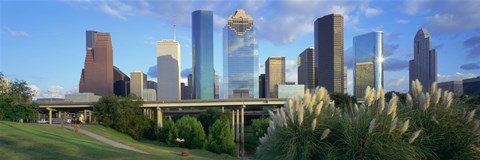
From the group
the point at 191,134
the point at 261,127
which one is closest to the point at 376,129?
the point at 261,127

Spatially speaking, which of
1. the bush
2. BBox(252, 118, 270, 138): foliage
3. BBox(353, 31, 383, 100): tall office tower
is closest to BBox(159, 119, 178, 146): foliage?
the bush

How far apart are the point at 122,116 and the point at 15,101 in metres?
14.4

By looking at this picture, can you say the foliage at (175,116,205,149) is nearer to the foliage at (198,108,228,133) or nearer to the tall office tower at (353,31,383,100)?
the foliage at (198,108,228,133)

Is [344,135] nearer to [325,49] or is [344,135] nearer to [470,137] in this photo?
[470,137]

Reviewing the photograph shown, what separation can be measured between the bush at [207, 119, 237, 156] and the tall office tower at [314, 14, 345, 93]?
12860 centimetres

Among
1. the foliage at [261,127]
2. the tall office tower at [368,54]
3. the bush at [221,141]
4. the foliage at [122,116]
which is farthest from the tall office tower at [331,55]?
the bush at [221,141]

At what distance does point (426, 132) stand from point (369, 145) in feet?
5.24

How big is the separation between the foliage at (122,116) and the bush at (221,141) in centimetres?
1779

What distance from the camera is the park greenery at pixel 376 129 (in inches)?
270

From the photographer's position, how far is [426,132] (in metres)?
7.64

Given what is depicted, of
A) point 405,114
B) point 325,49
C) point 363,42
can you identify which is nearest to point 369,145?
point 405,114

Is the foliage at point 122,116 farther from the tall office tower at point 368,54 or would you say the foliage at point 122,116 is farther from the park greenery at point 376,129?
the tall office tower at point 368,54

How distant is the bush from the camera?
4425 centimetres

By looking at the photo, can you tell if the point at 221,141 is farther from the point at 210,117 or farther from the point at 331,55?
the point at 331,55
